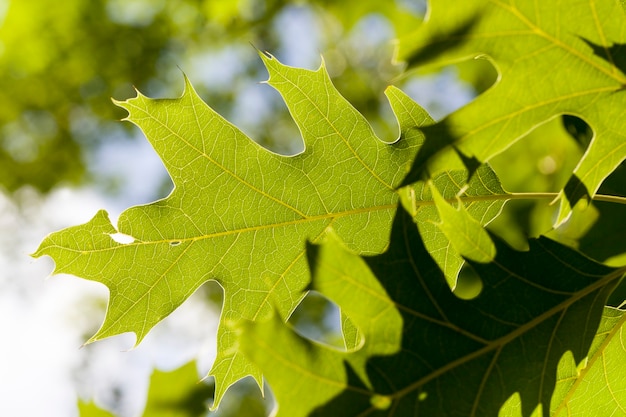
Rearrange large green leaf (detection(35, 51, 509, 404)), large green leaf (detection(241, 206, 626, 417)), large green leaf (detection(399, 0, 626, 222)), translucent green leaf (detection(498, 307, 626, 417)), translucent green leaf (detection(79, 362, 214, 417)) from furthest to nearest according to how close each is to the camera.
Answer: translucent green leaf (detection(79, 362, 214, 417)) < large green leaf (detection(35, 51, 509, 404)) < translucent green leaf (detection(498, 307, 626, 417)) < large green leaf (detection(399, 0, 626, 222)) < large green leaf (detection(241, 206, 626, 417))

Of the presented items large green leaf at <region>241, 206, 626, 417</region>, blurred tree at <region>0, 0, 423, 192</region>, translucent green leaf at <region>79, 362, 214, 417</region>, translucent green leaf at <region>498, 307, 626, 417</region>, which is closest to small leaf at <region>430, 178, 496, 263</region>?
large green leaf at <region>241, 206, 626, 417</region>

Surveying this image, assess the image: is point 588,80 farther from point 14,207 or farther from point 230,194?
point 14,207

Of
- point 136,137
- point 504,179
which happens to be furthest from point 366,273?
point 136,137

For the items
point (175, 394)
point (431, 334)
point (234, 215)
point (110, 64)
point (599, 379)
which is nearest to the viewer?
point (431, 334)

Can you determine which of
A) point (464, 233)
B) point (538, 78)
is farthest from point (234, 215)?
point (538, 78)

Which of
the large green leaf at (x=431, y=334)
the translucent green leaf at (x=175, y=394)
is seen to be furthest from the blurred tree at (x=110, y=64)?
the large green leaf at (x=431, y=334)

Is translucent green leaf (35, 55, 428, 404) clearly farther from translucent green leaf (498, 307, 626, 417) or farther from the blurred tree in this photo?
the blurred tree

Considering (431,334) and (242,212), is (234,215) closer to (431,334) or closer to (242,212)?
(242,212)
